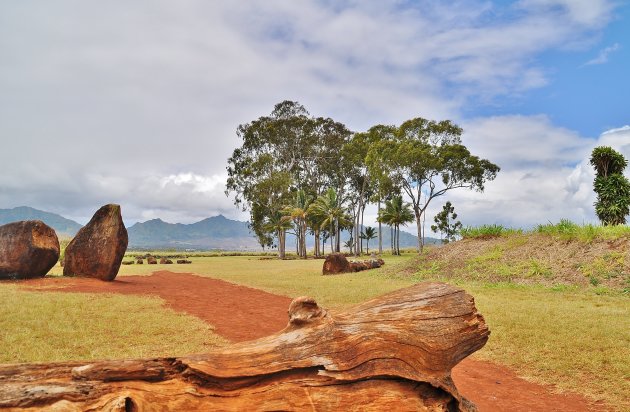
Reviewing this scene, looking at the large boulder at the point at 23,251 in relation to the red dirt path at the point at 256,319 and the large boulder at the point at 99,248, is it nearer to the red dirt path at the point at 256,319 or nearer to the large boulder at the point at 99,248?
the red dirt path at the point at 256,319

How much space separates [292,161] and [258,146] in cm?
589

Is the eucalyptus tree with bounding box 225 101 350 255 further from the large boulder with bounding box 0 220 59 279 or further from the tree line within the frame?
the large boulder with bounding box 0 220 59 279

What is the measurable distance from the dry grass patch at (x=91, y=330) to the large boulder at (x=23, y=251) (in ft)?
18.6

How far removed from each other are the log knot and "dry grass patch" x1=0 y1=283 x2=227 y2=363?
17.3 feet

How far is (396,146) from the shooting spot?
4972 centimetres

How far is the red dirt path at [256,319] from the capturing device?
22.3ft

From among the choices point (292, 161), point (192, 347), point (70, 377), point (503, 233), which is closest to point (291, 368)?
point (70, 377)

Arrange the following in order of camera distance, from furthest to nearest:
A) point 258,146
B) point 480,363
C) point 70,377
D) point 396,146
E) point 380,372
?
point 258,146 → point 396,146 → point 480,363 → point 380,372 → point 70,377

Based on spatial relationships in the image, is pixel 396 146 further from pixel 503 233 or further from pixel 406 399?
pixel 406 399

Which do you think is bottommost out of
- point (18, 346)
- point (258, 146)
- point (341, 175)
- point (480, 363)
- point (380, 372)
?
point (480, 363)

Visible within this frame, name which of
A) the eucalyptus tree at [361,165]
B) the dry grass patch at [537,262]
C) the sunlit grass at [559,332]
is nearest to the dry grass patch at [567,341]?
the sunlit grass at [559,332]

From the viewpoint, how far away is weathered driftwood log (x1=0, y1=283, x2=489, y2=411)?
344 centimetres

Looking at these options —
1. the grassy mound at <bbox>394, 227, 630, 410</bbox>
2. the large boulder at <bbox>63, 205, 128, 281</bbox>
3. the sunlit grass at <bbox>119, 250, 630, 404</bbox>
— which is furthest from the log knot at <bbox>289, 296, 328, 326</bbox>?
the large boulder at <bbox>63, 205, 128, 281</bbox>

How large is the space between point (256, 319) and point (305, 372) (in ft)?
31.1
